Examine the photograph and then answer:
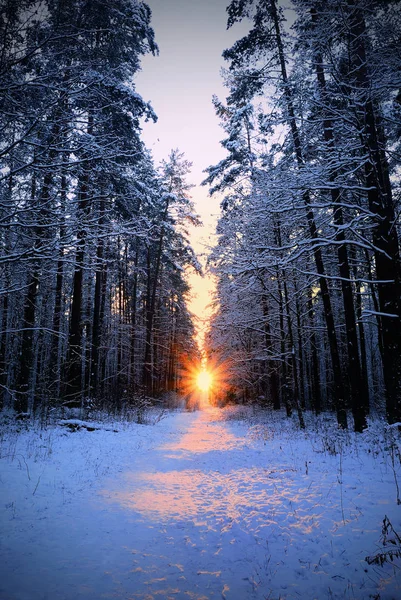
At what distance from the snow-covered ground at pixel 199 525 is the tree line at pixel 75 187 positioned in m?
1.88

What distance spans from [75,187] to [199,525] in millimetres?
8333

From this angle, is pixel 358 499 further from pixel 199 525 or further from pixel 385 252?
pixel 385 252

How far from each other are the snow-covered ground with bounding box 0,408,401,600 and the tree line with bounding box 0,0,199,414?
1.88m

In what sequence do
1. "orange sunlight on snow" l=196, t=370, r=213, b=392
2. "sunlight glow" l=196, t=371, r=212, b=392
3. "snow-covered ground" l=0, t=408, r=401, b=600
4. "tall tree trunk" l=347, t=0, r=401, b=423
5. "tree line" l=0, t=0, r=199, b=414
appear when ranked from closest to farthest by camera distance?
"snow-covered ground" l=0, t=408, r=401, b=600 → "tree line" l=0, t=0, r=199, b=414 → "tall tree trunk" l=347, t=0, r=401, b=423 → "orange sunlight on snow" l=196, t=370, r=213, b=392 → "sunlight glow" l=196, t=371, r=212, b=392

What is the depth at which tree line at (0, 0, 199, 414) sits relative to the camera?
456cm

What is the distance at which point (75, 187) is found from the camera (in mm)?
8227

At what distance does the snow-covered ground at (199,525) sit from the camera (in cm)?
264

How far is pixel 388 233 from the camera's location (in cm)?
663

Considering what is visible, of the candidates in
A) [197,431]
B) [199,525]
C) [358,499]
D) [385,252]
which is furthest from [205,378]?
[199,525]

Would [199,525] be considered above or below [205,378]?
below

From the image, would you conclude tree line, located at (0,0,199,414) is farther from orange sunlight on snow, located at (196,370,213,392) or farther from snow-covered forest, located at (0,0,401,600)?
orange sunlight on snow, located at (196,370,213,392)

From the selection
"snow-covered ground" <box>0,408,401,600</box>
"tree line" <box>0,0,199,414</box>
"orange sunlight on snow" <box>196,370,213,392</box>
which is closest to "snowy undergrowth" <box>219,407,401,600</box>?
"snow-covered ground" <box>0,408,401,600</box>

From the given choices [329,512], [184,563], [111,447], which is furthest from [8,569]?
[111,447]

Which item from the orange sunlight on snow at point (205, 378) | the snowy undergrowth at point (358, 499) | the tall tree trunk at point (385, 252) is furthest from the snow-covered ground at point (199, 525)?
the orange sunlight on snow at point (205, 378)
